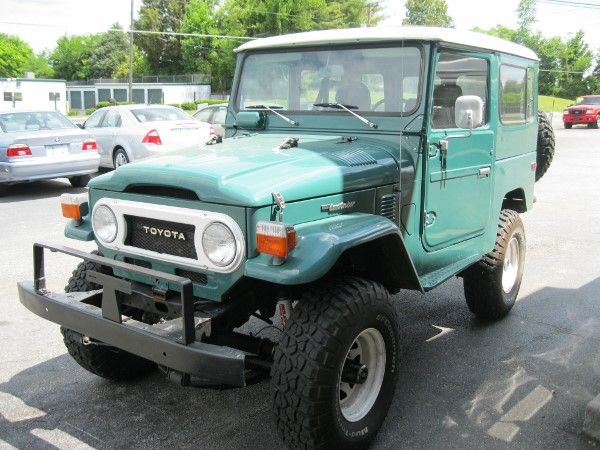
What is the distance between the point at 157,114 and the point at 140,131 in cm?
77

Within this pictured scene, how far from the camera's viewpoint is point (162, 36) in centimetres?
7700

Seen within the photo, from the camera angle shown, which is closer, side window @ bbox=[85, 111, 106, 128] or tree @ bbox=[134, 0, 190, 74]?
side window @ bbox=[85, 111, 106, 128]

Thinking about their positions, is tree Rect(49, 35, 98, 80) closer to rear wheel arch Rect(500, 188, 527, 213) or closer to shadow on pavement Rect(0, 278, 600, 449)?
rear wheel arch Rect(500, 188, 527, 213)

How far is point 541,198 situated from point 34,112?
924cm

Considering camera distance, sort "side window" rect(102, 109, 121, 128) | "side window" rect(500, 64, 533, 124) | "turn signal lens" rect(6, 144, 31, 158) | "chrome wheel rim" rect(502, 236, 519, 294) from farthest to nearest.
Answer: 1. "side window" rect(102, 109, 121, 128)
2. "turn signal lens" rect(6, 144, 31, 158)
3. "chrome wheel rim" rect(502, 236, 519, 294)
4. "side window" rect(500, 64, 533, 124)

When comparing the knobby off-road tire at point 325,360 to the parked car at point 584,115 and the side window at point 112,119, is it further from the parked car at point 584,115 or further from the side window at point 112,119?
the parked car at point 584,115

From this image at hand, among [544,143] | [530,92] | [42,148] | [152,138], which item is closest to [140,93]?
[152,138]

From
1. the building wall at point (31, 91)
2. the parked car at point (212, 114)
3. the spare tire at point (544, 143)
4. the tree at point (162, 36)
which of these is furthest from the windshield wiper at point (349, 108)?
the tree at point (162, 36)

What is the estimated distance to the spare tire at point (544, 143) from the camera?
5914 millimetres

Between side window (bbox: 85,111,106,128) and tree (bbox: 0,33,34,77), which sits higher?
tree (bbox: 0,33,34,77)

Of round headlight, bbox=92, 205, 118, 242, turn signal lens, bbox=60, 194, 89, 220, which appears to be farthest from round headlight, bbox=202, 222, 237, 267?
turn signal lens, bbox=60, 194, 89, 220

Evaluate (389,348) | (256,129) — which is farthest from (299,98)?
(389,348)

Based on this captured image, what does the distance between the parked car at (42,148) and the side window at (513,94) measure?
27.3 feet

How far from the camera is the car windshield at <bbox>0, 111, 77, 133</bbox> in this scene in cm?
1101
